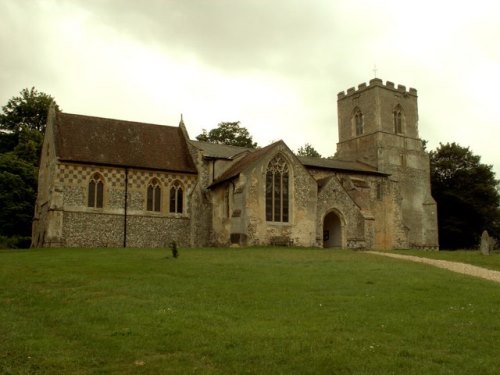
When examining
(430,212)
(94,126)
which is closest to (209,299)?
(94,126)

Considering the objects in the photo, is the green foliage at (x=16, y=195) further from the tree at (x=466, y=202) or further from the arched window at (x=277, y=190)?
the tree at (x=466, y=202)

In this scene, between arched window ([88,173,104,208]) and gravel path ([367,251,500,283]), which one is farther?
arched window ([88,173,104,208])

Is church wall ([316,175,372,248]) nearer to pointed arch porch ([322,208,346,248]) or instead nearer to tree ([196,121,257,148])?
pointed arch porch ([322,208,346,248])

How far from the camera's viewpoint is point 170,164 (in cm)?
3884

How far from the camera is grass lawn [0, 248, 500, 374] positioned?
9.36 metres

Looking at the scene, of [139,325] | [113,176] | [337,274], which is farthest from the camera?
[113,176]

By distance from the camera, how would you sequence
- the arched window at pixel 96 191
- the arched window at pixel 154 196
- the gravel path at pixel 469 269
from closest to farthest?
1. the gravel path at pixel 469 269
2. the arched window at pixel 96 191
3. the arched window at pixel 154 196

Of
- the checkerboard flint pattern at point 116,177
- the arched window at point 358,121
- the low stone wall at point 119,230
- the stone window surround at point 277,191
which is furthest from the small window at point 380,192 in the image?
the low stone wall at point 119,230

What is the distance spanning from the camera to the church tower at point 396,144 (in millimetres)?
49812

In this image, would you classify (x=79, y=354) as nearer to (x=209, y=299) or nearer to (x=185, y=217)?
(x=209, y=299)

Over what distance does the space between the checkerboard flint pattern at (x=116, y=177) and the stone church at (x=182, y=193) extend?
7 centimetres

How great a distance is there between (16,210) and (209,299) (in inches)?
1296

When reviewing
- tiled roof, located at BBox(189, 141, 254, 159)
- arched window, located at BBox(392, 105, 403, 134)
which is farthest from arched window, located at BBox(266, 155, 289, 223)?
arched window, located at BBox(392, 105, 403, 134)

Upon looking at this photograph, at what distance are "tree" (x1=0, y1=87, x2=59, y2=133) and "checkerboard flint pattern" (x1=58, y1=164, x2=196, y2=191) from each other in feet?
68.3
